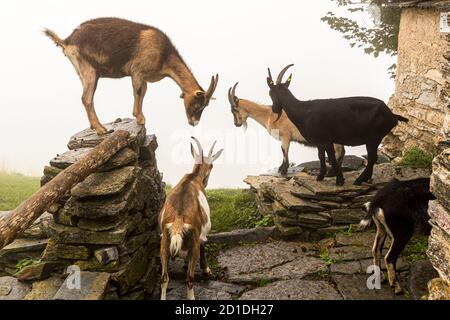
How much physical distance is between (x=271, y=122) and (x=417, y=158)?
3.48 m

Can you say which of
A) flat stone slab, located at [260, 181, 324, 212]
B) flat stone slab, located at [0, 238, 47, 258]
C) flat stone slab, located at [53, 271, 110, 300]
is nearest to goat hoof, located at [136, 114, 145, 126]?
flat stone slab, located at [0, 238, 47, 258]

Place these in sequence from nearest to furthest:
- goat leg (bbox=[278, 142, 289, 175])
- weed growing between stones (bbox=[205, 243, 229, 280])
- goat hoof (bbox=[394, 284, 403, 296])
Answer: goat hoof (bbox=[394, 284, 403, 296])
weed growing between stones (bbox=[205, 243, 229, 280])
goat leg (bbox=[278, 142, 289, 175])

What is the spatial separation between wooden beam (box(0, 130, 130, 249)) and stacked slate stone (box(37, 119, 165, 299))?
0.23m

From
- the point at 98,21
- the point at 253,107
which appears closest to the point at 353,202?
the point at 253,107

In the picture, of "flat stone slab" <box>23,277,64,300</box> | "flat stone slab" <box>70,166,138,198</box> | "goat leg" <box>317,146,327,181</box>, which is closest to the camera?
"flat stone slab" <box>23,277,64,300</box>

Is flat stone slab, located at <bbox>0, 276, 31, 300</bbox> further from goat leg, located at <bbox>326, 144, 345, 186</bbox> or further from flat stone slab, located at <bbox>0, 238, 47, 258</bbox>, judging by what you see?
goat leg, located at <bbox>326, 144, 345, 186</bbox>

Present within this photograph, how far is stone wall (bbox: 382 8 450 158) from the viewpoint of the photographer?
955cm

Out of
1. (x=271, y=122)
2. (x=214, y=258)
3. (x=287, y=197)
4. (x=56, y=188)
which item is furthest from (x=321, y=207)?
(x=56, y=188)

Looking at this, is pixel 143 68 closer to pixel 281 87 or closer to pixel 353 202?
pixel 281 87

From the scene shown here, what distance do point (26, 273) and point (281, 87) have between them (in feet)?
19.0

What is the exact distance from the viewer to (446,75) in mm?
4574

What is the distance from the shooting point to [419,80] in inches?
400

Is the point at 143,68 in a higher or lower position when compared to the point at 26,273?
higher
